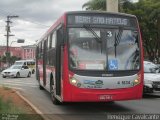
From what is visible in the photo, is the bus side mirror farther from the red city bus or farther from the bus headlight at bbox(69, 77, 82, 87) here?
the bus headlight at bbox(69, 77, 82, 87)

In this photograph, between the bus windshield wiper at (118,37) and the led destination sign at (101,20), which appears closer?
the bus windshield wiper at (118,37)

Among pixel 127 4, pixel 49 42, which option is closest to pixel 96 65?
pixel 49 42

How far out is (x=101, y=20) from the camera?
1329 cm

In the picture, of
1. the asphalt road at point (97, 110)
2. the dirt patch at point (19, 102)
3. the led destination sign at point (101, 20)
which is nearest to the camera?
the asphalt road at point (97, 110)

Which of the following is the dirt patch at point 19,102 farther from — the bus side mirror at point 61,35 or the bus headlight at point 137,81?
the bus headlight at point 137,81

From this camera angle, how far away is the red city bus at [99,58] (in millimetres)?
12656

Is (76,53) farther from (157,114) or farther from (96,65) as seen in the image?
(157,114)

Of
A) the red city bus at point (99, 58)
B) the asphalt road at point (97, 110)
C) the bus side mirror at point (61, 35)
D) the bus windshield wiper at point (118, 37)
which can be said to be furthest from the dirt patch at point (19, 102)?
the bus windshield wiper at point (118, 37)

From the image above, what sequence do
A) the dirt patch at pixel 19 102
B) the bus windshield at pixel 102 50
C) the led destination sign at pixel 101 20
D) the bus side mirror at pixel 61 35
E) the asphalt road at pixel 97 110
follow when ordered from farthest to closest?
the led destination sign at pixel 101 20 → the bus side mirror at pixel 61 35 → the dirt patch at pixel 19 102 → the bus windshield at pixel 102 50 → the asphalt road at pixel 97 110

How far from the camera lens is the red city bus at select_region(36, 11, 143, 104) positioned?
12.7 meters

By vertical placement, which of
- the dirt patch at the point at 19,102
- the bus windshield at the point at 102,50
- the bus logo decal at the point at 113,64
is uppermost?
the bus windshield at the point at 102,50

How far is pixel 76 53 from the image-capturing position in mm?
12828

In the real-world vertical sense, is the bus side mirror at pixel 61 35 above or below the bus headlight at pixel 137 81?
above

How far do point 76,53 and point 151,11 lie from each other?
37.4 metres
